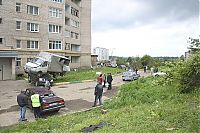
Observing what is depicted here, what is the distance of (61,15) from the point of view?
151 ft

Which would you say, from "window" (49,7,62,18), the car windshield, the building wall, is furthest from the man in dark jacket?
"window" (49,7,62,18)

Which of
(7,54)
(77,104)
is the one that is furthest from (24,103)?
(7,54)

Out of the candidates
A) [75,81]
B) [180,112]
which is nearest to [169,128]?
[180,112]

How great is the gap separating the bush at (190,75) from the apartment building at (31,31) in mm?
25778

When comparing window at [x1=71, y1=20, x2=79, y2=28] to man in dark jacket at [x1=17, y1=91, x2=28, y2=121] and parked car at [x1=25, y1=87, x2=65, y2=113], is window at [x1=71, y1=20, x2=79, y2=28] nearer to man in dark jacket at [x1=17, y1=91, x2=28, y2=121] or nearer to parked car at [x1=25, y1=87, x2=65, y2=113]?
parked car at [x1=25, y1=87, x2=65, y2=113]

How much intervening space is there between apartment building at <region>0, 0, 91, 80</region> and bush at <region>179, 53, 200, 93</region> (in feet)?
84.6

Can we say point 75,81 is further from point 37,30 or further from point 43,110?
point 43,110

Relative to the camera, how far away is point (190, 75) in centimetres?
1462

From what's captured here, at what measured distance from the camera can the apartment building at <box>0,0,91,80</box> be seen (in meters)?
37.3

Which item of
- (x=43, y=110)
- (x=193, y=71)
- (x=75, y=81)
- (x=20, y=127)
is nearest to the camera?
(x=20, y=127)

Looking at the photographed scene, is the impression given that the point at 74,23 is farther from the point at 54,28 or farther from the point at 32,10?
the point at 32,10

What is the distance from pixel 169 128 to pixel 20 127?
7.80 m

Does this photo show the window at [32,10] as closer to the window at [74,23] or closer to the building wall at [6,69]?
the building wall at [6,69]

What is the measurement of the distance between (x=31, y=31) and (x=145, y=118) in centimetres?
3378
